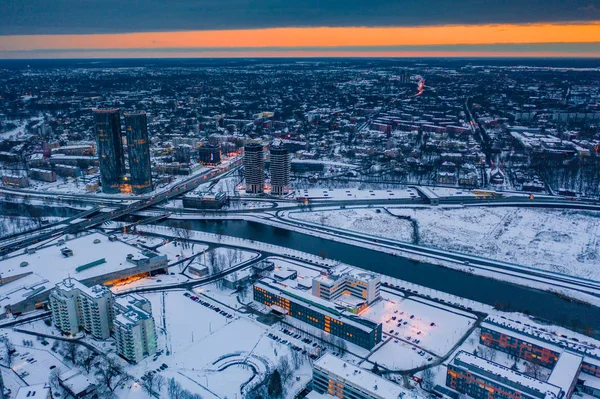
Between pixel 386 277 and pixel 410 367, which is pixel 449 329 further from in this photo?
pixel 386 277

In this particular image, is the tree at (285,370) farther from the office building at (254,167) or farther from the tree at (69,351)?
the office building at (254,167)

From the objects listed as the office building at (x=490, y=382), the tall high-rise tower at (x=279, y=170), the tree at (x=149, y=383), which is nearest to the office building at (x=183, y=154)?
the tall high-rise tower at (x=279, y=170)

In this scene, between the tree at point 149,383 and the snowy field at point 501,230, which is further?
the snowy field at point 501,230

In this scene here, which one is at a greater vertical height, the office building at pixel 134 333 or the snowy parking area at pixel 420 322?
the office building at pixel 134 333

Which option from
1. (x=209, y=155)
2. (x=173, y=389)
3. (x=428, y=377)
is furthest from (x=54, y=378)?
(x=209, y=155)

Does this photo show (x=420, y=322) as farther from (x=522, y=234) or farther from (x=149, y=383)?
(x=522, y=234)

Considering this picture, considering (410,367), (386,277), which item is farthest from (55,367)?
(386,277)
